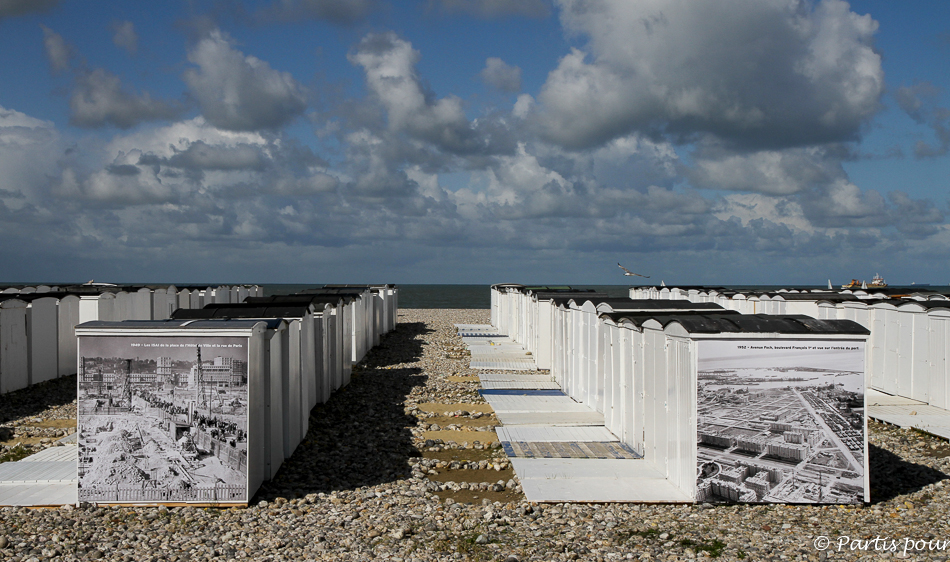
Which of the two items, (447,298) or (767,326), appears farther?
(447,298)

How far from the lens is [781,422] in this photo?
23.4 feet

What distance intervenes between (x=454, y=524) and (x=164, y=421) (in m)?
3.16

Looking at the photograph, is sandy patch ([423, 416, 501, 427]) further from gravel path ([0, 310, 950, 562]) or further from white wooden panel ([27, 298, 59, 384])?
white wooden panel ([27, 298, 59, 384])

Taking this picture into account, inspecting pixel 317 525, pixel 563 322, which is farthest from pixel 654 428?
pixel 563 322

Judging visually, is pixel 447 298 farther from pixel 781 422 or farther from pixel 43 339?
pixel 781 422

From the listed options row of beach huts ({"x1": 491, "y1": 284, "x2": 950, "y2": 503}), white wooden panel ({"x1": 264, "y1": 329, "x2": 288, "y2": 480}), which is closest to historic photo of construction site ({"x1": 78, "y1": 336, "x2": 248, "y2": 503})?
white wooden panel ({"x1": 264, "y1": 329, "x2": 288, "y2": 480})

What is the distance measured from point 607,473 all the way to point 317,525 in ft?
11.8

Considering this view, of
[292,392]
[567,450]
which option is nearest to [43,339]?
[292,392]

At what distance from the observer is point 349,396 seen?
14.4 meters

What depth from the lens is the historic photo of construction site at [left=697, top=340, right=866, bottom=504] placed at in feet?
23.3

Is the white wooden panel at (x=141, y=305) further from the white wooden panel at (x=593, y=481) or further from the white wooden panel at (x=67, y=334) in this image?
the white wooden panel at (x=593, y=481)

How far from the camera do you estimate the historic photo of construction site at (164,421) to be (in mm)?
6996

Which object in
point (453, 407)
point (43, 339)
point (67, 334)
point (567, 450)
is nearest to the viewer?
point (567, 450)

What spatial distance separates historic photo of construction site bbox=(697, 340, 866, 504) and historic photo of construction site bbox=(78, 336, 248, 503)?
4.92 meters
